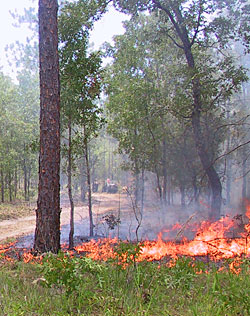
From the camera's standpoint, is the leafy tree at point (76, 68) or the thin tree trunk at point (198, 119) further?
the thin tree trunk at point (198, 119)

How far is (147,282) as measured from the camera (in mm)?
3607

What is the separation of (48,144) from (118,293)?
4.31 m

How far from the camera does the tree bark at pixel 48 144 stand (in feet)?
22.5

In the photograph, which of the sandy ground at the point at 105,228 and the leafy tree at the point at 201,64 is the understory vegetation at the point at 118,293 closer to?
the sandy ground at the point at 105,228

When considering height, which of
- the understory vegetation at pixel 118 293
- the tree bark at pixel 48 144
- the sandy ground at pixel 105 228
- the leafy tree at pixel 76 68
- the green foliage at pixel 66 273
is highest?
the leafy tree at pixel 76 68

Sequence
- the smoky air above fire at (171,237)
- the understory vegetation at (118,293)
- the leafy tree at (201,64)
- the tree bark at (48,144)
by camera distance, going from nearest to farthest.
Result: 1. the understory vegetation at (118,293)
2. the smoky air above fire at (171,237)
3. the tree bark at (48,144)
4. the leafy tree at (201,64)

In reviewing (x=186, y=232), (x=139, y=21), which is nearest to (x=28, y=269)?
(x=186, y=232)

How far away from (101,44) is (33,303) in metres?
19.4

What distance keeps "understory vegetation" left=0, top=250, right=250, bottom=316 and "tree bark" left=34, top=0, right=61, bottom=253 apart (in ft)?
9.74

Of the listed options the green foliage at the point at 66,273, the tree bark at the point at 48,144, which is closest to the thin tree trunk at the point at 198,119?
the tree bark at the point at 48,144

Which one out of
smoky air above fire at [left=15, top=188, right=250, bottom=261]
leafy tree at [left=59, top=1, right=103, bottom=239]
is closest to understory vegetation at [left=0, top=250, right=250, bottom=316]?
smoky air above fire at [left=15, top=188, right=250, bottom=261]

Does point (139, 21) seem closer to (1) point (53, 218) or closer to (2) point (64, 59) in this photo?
(2) point (64, 59)

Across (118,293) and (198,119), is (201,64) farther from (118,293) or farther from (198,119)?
(118,293)

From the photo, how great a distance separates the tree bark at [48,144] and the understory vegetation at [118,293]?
9.74ft
